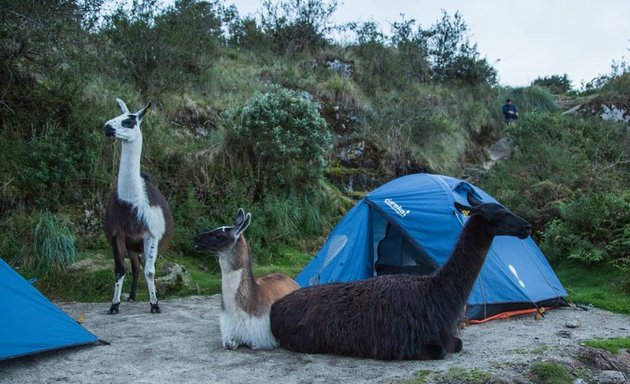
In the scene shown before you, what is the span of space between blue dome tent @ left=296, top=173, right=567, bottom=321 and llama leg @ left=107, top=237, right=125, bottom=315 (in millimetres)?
2417

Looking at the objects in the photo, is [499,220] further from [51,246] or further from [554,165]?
[554,165]

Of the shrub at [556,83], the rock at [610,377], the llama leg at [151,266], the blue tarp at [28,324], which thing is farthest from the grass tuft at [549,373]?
the shrub at [556,83]

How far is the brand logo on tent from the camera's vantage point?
7891mm

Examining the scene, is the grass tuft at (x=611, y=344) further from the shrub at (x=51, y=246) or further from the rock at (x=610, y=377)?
Answer: the shrub at (x=51, y=246)

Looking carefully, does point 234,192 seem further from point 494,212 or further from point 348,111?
point 494,212

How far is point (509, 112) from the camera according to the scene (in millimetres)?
21141

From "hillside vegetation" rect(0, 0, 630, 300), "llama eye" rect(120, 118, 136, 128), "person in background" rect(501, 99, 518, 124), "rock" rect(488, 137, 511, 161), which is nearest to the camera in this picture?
"llama eye" rect(120, 118, 136, 128)

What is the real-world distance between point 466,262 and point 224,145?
7.53 meters

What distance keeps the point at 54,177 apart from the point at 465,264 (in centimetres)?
697

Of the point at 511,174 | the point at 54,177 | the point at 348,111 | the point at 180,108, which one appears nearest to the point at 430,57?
the point at 348,111

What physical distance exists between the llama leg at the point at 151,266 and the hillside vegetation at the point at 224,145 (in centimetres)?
136

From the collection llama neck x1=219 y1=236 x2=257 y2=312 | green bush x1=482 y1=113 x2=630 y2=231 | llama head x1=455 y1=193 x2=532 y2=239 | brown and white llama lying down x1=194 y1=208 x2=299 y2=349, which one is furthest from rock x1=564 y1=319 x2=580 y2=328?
green bush x1=482 y1=113 x2=630 y2=231

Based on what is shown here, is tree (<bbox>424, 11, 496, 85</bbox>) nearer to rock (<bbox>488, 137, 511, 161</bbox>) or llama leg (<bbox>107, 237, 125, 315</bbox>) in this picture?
rock (<bbox>488, 137, 511, 161</bbox>)

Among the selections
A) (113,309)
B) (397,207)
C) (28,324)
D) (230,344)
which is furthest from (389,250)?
(28,324)
